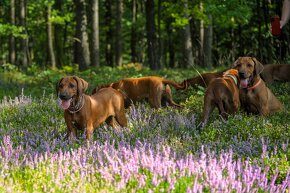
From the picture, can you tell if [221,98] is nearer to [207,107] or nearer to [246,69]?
[207,107]

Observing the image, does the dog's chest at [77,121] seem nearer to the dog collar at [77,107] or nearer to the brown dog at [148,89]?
the dog collar at [77,107]

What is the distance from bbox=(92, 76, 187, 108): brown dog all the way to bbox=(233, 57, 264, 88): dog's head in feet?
5.94

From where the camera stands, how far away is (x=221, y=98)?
8.04 meters

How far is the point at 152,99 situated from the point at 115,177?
571 centimetres

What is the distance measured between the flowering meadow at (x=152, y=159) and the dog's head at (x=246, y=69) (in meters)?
0.91

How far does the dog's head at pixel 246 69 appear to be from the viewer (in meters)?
8.31

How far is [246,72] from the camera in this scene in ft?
27.2

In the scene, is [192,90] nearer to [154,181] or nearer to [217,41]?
[154,181]

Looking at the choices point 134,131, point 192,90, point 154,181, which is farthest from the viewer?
point 192,90

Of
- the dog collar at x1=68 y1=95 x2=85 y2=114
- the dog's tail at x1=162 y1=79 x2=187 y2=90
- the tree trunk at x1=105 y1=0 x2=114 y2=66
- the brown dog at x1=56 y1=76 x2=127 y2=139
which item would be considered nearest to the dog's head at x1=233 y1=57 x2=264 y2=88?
the dog's tail at x1=162 y1=79 x2=187 y2=90

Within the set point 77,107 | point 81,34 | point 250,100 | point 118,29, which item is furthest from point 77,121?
point 118,29

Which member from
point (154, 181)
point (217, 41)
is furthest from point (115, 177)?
point (217, 41)

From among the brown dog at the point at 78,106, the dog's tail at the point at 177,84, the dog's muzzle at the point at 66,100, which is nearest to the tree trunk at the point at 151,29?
the dog's tail at the point at 177,84

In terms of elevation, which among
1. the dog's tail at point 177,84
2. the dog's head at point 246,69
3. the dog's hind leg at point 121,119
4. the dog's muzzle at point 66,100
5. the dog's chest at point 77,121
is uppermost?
the dog's head at point 246,69
